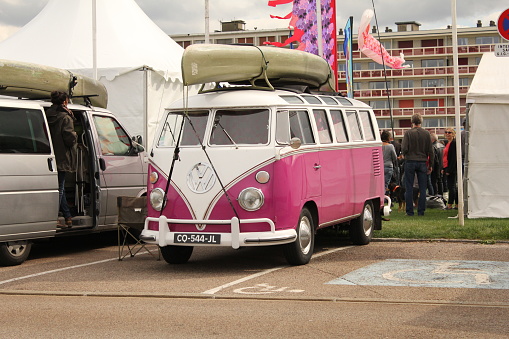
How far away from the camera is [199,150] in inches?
472

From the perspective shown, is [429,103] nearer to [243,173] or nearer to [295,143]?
[295,143]

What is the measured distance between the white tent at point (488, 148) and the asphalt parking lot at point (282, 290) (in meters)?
3.65

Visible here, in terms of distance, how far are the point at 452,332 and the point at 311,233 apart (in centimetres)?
498

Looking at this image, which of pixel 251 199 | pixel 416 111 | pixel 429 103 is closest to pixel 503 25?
pixel 251 199

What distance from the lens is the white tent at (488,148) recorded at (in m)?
17.5

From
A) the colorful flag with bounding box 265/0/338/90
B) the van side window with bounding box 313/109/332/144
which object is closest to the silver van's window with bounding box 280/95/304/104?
the van side window with bounding box 313/109/332/144

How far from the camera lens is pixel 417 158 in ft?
63.7

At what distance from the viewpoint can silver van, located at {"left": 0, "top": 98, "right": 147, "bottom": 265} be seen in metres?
12.5

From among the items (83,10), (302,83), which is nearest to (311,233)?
(302,83)

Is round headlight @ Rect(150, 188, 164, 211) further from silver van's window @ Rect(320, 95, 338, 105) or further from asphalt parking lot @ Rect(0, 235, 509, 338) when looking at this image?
silver van's window @ Rect(320, 95, 338, 105)

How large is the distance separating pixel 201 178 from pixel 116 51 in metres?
11.7

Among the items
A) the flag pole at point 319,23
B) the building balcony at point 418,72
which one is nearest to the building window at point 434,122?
the building balcony at point 418,72

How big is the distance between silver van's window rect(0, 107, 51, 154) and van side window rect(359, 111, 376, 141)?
5.06 metres

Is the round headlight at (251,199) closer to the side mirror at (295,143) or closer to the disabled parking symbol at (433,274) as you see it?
the side mirror at (295,143)
